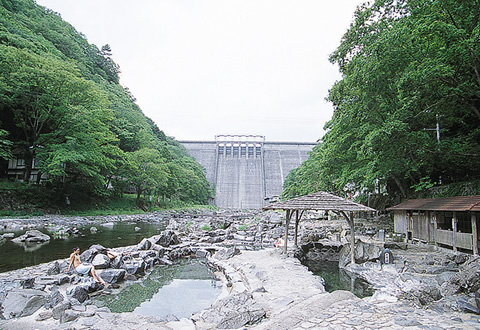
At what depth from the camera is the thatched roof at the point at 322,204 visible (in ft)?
31.2

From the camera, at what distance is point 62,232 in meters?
15.9

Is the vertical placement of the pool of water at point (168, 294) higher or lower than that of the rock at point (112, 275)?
lower

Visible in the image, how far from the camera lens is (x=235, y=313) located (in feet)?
15.7

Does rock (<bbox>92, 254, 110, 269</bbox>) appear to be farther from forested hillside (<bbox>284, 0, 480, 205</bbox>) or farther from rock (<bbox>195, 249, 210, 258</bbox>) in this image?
forested hillside (<bbox>284, 0, 480, 205</bbox>)

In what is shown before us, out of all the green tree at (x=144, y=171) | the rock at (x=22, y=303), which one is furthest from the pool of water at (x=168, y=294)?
the green tree at (x=144, y=171)

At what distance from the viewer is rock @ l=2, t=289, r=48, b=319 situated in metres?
5.13

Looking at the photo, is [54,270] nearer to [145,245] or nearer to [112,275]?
[112,275]

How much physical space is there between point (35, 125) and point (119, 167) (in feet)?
37.1

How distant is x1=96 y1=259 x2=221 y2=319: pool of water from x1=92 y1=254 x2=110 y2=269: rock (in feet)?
3.81

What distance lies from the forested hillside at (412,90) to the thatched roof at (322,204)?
2.50 m

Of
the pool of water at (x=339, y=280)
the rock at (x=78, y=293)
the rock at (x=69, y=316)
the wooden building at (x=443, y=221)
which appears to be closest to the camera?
the rock at (x=69, y=316)

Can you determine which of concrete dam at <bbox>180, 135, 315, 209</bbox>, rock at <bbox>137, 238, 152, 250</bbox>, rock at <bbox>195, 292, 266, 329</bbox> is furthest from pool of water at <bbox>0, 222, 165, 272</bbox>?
concrete dam at <bbox>180, 135, 315, 209</bbox>

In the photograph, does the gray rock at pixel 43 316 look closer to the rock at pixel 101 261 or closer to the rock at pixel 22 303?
the rock at pixel 22 303

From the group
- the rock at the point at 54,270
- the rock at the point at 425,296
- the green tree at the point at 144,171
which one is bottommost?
the rock at the point at 54,270
